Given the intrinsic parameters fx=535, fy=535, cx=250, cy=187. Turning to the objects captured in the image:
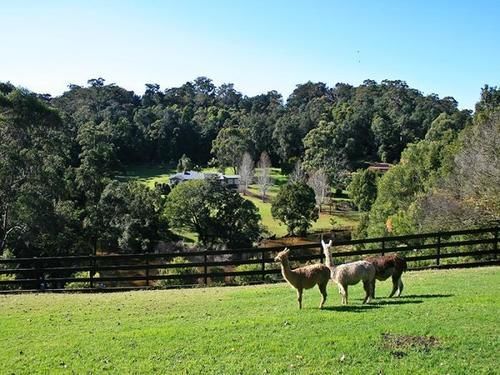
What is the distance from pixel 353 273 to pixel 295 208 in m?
42.2

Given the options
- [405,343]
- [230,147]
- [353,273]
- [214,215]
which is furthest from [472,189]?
[230,147]

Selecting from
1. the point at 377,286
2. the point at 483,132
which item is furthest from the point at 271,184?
the point at 377,286

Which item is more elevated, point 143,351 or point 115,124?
point 115,124

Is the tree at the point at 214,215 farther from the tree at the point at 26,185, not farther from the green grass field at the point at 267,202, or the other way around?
the tree at the point at 26,185

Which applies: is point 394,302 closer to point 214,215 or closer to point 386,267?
point 386,267

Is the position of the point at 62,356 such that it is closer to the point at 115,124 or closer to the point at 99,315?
the point at 99,315

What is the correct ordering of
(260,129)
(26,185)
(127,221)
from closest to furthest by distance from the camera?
(26,185), (127,221), (260,129)

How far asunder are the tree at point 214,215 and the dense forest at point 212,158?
1.98ft

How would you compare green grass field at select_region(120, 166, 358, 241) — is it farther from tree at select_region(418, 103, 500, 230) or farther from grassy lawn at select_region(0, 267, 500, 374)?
grassy lawn at select_region(0, 267, 500, 374)

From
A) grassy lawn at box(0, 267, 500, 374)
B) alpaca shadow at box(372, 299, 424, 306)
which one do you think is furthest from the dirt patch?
alpaca shadow at box(372, 299, 424, 306)

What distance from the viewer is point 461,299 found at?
453 inches

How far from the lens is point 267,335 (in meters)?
9.69

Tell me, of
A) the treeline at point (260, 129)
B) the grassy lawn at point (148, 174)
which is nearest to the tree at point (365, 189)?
the treeline at point (260, 129)

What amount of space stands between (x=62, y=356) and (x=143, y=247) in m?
35.5
